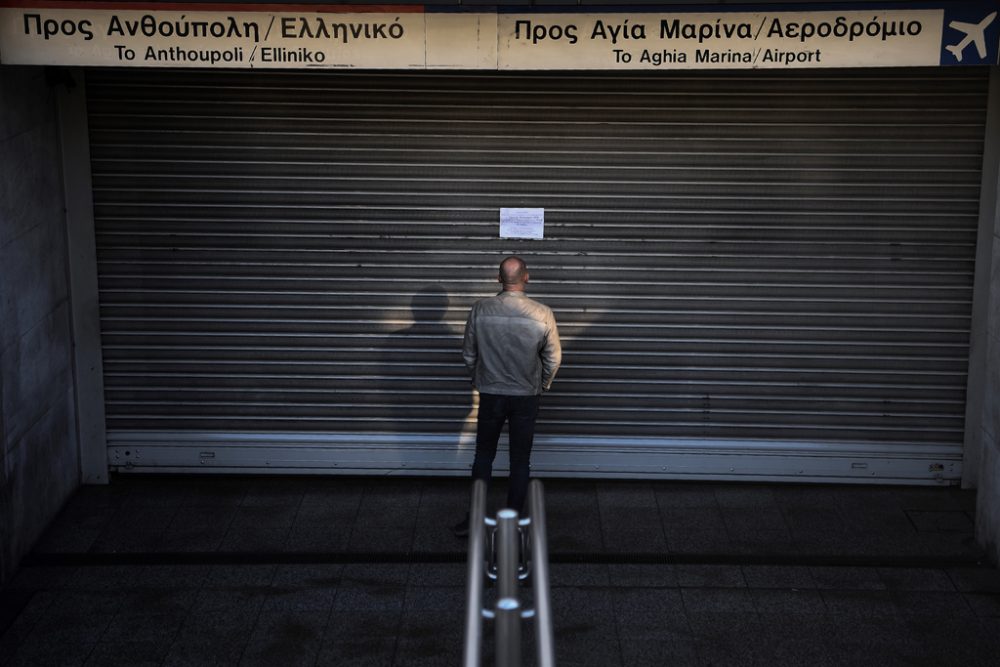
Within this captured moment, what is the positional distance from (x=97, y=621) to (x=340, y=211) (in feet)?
9.74

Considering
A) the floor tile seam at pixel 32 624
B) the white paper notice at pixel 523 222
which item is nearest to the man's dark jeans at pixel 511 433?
the white paper notice at pixel 523 222

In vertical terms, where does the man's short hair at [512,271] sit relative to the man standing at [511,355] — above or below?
above

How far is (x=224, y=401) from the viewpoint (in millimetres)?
8680

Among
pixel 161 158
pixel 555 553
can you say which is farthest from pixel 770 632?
pixel 161 158

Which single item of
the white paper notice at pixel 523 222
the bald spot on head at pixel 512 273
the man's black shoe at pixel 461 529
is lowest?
the man's black shoe at pixel 461 529

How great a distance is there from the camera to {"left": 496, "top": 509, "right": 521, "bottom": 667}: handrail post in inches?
164

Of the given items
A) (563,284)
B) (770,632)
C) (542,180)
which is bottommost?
(770,632)

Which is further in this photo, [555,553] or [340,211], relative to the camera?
[340,211]

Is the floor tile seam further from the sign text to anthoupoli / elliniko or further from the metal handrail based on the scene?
the metal handrail

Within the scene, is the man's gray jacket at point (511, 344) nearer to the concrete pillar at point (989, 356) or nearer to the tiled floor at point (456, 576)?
the tiled floor at point (456, 576)

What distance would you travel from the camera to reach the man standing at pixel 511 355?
747cm

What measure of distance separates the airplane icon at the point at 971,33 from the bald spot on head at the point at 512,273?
103 inches

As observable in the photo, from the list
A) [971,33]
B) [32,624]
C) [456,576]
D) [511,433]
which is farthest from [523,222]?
[32,624]

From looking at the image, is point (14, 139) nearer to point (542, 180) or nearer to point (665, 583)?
point (542, 180)
